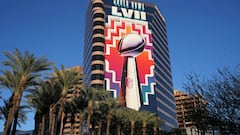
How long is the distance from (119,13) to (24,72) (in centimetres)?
9162

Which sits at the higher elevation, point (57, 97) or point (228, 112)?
point (57, 97)

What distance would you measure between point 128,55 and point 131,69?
5.34 m

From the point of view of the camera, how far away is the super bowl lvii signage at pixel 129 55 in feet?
352

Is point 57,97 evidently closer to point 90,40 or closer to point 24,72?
point 24,72

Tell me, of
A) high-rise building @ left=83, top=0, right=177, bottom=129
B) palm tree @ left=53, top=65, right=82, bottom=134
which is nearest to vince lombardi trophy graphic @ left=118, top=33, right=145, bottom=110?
high-rise building @ left=83, top=0, right=177, bottom=129

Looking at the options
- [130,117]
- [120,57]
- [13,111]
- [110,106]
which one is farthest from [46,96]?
[120,57]

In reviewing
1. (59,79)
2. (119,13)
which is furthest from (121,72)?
(59,79)

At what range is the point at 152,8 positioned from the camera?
133250 millimetres

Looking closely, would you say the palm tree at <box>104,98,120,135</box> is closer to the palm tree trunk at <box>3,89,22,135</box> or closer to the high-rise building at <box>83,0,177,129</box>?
the palm tree trunk at <box>3,89,22,135</box>

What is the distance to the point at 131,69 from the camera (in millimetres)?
110812

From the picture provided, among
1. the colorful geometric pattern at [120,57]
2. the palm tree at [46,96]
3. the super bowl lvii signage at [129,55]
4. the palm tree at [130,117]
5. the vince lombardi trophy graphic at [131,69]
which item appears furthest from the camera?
the colorful geometric pattern at [120,57]

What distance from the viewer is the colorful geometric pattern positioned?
352 feet

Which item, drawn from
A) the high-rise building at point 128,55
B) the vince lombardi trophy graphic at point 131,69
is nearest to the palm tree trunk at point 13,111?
the high-rise building at point 128,55

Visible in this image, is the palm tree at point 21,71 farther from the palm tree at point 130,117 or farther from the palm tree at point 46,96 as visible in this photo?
the palm tree at point 130,117
